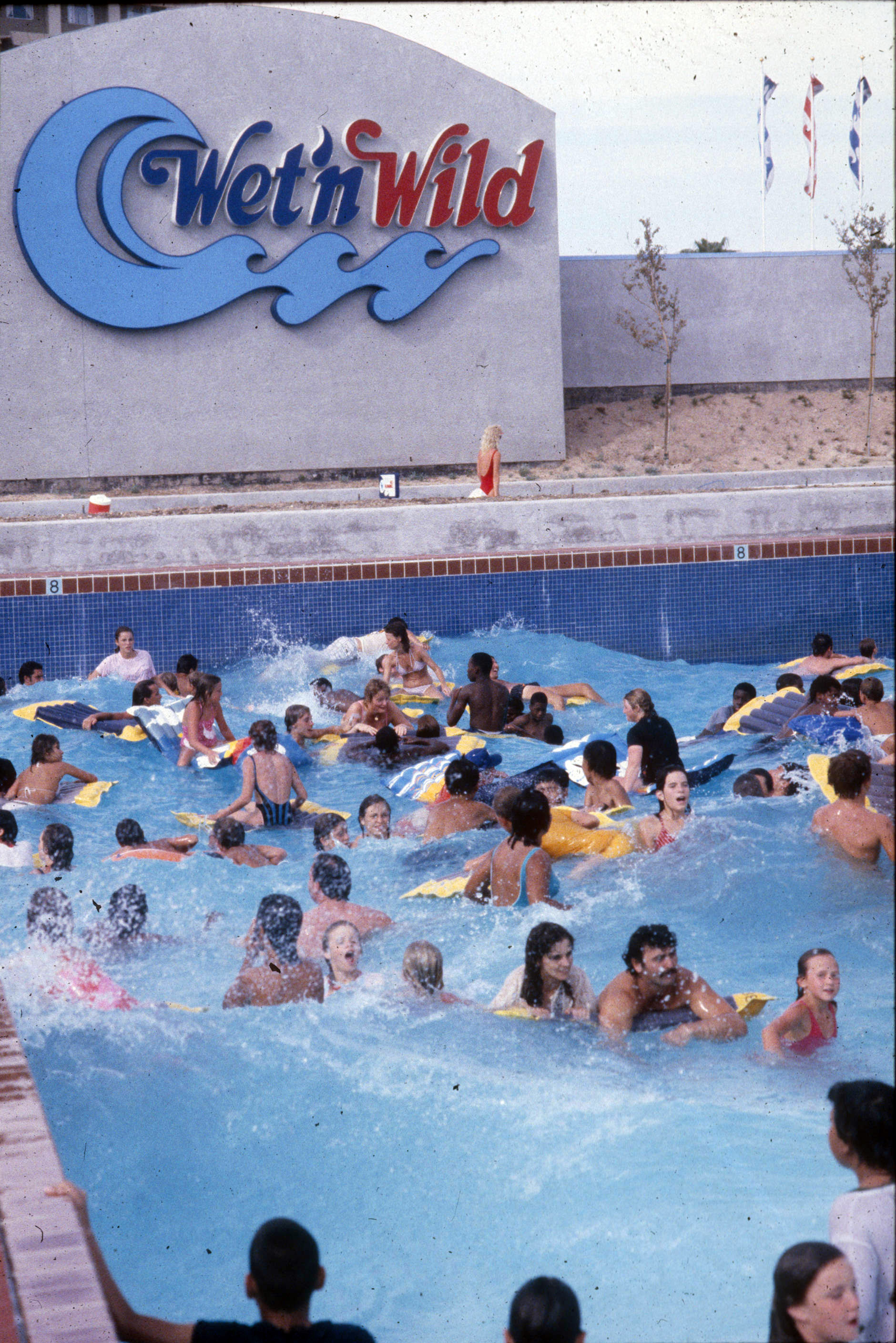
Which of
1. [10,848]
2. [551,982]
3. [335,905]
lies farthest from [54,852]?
[551,982]

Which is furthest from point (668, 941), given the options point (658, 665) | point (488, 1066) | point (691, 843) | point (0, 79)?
point (0, 79)

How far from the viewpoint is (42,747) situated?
27.5 feet

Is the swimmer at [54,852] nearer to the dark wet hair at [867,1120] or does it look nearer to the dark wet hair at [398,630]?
the dark wet hair at [398,630]

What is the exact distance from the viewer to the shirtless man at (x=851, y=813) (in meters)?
4.11

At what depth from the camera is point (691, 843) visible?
21.4 ft

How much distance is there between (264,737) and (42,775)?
59.1 inches

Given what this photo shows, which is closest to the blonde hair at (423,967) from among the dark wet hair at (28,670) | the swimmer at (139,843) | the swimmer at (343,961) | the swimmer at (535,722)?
the swimmer at (343,961)

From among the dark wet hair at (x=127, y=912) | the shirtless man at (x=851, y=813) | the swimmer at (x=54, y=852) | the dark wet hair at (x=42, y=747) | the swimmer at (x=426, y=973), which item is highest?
the shirtless man at (x=851, y=813)

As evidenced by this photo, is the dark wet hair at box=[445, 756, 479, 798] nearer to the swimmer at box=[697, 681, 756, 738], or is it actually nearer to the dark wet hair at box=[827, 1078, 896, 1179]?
the swimmer at box=[697, 681, 756, 738]

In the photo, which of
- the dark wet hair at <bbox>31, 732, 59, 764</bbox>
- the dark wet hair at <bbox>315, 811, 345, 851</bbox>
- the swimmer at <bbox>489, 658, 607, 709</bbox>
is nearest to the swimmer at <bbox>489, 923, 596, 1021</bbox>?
the dark wet hair at <bbox>315, 811, 345, 851</bbox>

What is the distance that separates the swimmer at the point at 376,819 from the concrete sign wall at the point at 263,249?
12.2m

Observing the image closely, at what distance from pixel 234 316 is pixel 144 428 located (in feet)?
6.58

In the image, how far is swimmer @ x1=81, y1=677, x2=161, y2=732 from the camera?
9.60m

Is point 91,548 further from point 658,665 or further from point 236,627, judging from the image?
point 658,665
